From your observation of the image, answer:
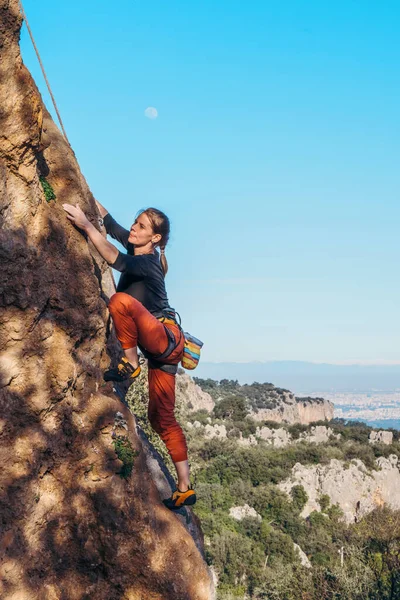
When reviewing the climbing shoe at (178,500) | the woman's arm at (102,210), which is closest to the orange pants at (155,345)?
the climbing shoe at (178,500)

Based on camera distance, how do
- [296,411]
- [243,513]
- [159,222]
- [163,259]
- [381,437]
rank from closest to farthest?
[159,222] → [163,259] → [243,513] → [381,437] → [296,411]

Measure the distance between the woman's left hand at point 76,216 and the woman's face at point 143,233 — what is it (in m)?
0.77

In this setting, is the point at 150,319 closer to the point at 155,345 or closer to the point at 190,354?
the point at 155,345

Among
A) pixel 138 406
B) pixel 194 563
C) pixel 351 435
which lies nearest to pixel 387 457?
pixel 351 435

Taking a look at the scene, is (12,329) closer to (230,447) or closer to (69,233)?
(69,233)

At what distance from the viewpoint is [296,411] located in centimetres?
9544

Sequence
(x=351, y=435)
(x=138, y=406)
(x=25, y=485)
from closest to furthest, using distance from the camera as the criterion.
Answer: (x=25, y=485) < (x=138, y=406) < (x=351, y=435)

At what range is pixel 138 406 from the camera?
20.4 metres

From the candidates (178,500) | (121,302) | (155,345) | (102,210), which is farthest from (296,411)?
(121,302)

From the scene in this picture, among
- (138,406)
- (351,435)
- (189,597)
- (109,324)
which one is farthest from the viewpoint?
(351,435)

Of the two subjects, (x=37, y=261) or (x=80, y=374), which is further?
(x=80, y=374)

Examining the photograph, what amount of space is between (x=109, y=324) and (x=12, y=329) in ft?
4.86

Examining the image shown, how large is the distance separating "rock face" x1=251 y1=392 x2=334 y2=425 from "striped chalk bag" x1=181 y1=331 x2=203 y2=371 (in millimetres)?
78704

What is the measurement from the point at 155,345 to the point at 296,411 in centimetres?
9279
